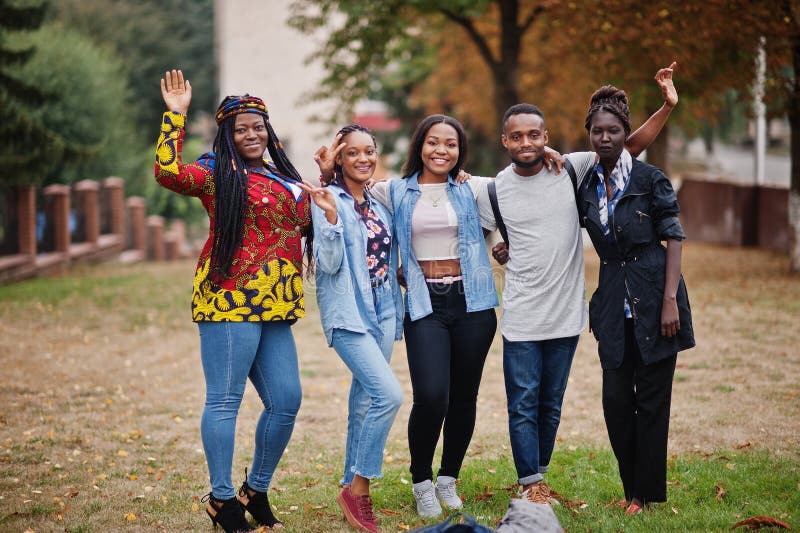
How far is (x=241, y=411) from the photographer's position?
7.98 metres

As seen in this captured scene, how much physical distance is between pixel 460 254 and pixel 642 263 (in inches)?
37.4

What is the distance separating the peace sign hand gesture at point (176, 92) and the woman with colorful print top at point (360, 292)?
0.73 metres

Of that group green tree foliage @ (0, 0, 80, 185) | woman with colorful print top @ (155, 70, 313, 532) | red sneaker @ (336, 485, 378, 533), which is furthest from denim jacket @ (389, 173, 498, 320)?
green tree foliage @ (0, 0, 80, 185)

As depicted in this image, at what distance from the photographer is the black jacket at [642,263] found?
461 centimetres

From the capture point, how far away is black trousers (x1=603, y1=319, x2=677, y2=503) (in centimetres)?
471

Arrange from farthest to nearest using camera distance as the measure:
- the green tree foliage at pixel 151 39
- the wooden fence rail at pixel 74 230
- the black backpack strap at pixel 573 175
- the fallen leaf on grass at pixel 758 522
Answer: the green tree foliage at pixel 151 39 < the wooden fence rail at pixel 74 230 < the black backpack strap at pixel 573 175 < the fallen leaf on grass at pixel 758 522

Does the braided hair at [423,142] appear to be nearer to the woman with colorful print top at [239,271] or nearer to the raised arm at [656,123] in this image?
the woman with colorful print top at [239,271]

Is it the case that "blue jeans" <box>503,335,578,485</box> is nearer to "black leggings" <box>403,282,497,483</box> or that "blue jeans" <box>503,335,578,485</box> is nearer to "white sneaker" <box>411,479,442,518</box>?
"black leggings" <box>403,282,497,483</box>

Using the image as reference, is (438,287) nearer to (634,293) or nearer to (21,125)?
(634,293)

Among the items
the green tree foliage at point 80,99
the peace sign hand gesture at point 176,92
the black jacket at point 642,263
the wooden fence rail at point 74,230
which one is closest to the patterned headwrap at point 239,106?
the peace sign hand gesture at point 176,92

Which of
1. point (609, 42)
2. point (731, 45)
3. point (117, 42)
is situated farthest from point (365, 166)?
point (117, 42)

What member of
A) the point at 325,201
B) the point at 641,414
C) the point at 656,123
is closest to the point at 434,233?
the point at 325,201

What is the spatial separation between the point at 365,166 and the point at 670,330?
5.90ft

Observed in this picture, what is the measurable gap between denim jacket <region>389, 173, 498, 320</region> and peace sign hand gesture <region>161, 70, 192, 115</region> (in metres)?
1.22
